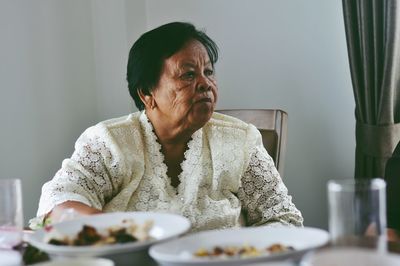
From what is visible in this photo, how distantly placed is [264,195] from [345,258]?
1.11 meters

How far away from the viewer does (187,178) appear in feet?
6.67

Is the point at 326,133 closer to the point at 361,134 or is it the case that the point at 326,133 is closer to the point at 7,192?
the point at 361,134

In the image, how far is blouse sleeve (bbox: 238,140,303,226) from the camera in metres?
1.92

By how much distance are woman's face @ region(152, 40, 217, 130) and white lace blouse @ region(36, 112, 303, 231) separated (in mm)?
96

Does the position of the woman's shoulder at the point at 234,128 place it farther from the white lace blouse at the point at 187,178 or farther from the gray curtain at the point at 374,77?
the gray curtain at the point at 374,77

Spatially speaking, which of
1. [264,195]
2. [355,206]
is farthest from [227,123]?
[355,206]

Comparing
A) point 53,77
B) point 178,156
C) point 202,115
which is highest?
point 53,77

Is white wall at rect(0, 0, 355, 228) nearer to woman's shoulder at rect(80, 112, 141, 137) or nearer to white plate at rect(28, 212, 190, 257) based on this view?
woman's shoulder at rect(80, 112, 141, 137)

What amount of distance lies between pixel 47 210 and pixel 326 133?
1498 millimetres

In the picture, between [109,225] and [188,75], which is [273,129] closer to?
[188,75]

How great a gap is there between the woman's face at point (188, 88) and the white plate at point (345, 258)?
3.73 ft

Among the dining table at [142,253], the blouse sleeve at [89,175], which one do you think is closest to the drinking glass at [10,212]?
the dining table at [142,253]

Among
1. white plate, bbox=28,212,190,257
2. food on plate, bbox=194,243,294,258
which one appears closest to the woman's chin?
white plate, bbox=28,212,190,257

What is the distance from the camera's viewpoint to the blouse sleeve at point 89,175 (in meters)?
1.89
